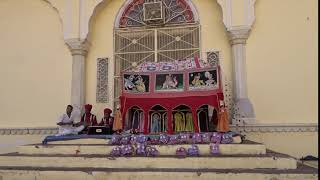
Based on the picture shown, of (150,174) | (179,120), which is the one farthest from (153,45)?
(150,174)

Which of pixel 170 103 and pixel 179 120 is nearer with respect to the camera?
pixel 170 103

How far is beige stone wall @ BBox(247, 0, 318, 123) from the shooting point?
677 cm

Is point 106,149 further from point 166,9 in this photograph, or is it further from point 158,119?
point 166,9


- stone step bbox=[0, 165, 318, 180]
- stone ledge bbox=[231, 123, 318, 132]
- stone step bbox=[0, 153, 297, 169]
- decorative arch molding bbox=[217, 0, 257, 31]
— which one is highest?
decorative arch molding bbox=[217, 0, 257, 31]

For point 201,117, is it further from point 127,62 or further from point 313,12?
point 313,12

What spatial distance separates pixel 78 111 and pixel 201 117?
2.39 meters

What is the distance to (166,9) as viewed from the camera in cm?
754

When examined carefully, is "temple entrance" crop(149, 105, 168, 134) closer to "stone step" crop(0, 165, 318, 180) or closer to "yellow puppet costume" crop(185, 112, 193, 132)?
"yellow puppet costume" crop(185, 112, 193, 132)

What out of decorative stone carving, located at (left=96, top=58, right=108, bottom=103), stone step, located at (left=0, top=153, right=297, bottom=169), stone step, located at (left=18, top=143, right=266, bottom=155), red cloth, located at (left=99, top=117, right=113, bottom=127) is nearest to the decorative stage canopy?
red cloth, located at (left=99, top=117, right=113, bottom=127)

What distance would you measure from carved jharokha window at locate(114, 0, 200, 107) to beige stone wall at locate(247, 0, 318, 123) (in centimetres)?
124

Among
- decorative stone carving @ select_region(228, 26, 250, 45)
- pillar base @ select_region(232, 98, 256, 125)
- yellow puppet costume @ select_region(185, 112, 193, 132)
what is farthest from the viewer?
decorative stone carving @ select_region(228, 26, 250, 45)

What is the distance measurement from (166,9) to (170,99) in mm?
2302

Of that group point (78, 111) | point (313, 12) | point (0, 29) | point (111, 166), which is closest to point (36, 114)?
point (78, 111)

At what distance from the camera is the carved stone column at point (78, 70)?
738 centimetres
